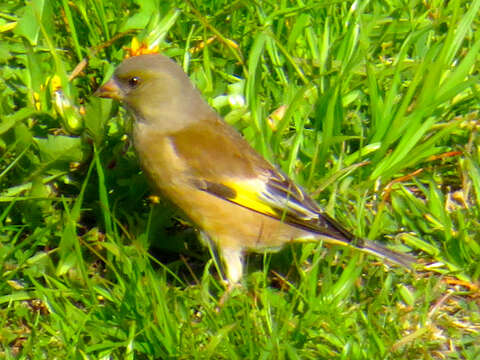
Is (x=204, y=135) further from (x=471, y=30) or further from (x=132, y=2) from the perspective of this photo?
(x=471, y=30)

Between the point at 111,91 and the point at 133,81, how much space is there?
121mm

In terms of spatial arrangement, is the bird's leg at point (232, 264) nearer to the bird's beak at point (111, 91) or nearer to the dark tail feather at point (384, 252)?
the dark tail feather at point (384, 252)

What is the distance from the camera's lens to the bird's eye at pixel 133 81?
4977mm

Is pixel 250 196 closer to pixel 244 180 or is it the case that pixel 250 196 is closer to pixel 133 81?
pixel 244 180

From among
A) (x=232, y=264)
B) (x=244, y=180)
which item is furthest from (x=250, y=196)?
(x=232, y=264)

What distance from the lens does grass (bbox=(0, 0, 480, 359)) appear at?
4406mm


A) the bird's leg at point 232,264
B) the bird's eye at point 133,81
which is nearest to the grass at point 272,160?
the bird's leg at point 232,264

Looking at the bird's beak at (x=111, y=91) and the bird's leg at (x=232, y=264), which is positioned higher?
the bird's beak at (x=111, y=91)

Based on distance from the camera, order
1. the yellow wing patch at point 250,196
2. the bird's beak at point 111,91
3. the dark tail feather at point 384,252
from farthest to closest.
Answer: the bird's beak at point 111,91 < the yellow wing patch at point 250,196 < the dark tail feather at point 384,252

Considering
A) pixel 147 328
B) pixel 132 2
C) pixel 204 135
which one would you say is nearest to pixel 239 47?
pixel 132 2

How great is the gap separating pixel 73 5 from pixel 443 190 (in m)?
2.40

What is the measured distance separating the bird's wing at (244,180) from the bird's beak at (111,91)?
363mm

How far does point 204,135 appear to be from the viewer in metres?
4.93

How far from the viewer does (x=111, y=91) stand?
196 inches
